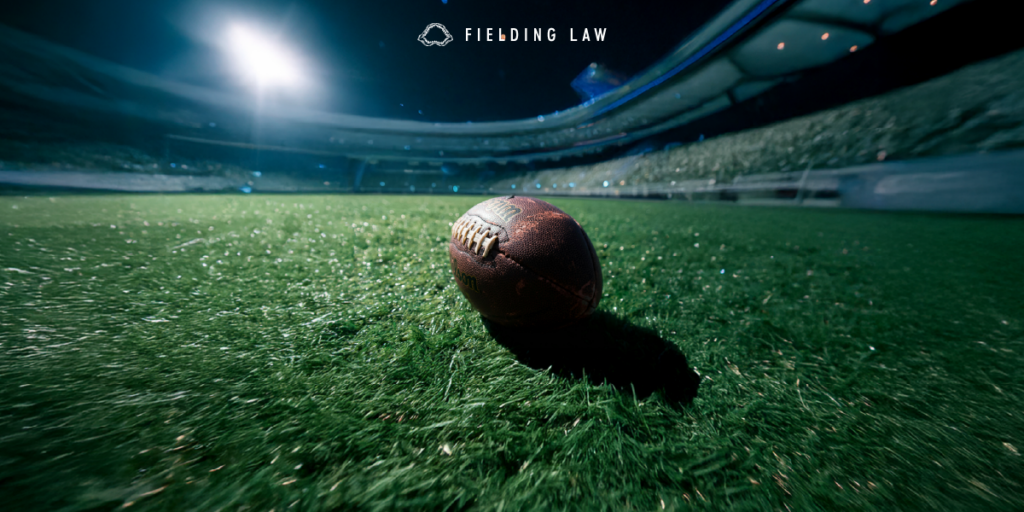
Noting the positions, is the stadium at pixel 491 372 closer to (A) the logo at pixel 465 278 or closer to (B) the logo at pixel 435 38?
(A) the logo at pixel 465 278

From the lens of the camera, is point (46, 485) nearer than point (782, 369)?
Yes

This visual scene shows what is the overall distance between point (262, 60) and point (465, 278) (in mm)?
28229

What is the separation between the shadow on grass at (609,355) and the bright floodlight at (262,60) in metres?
25.8

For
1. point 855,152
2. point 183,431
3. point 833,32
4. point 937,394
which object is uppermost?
point 833,32

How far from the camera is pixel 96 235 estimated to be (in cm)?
326

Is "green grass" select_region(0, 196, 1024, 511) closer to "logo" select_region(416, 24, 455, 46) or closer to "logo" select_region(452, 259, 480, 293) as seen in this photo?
"logo" select_region(452, 259, 480, 293)

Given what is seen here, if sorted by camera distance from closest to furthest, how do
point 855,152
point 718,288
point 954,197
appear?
point 718,288
point 954,197
point 855,152

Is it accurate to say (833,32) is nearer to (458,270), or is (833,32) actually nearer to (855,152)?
(855,152)

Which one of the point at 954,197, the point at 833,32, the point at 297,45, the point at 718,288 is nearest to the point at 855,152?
the point at 954,197

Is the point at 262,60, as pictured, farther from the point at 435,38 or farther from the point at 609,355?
the point at 609,355

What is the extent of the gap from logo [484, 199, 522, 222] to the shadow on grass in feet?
1.87

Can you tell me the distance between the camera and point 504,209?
1.58 m

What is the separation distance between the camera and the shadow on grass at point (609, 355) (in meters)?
1.27

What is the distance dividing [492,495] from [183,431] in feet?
3.11
